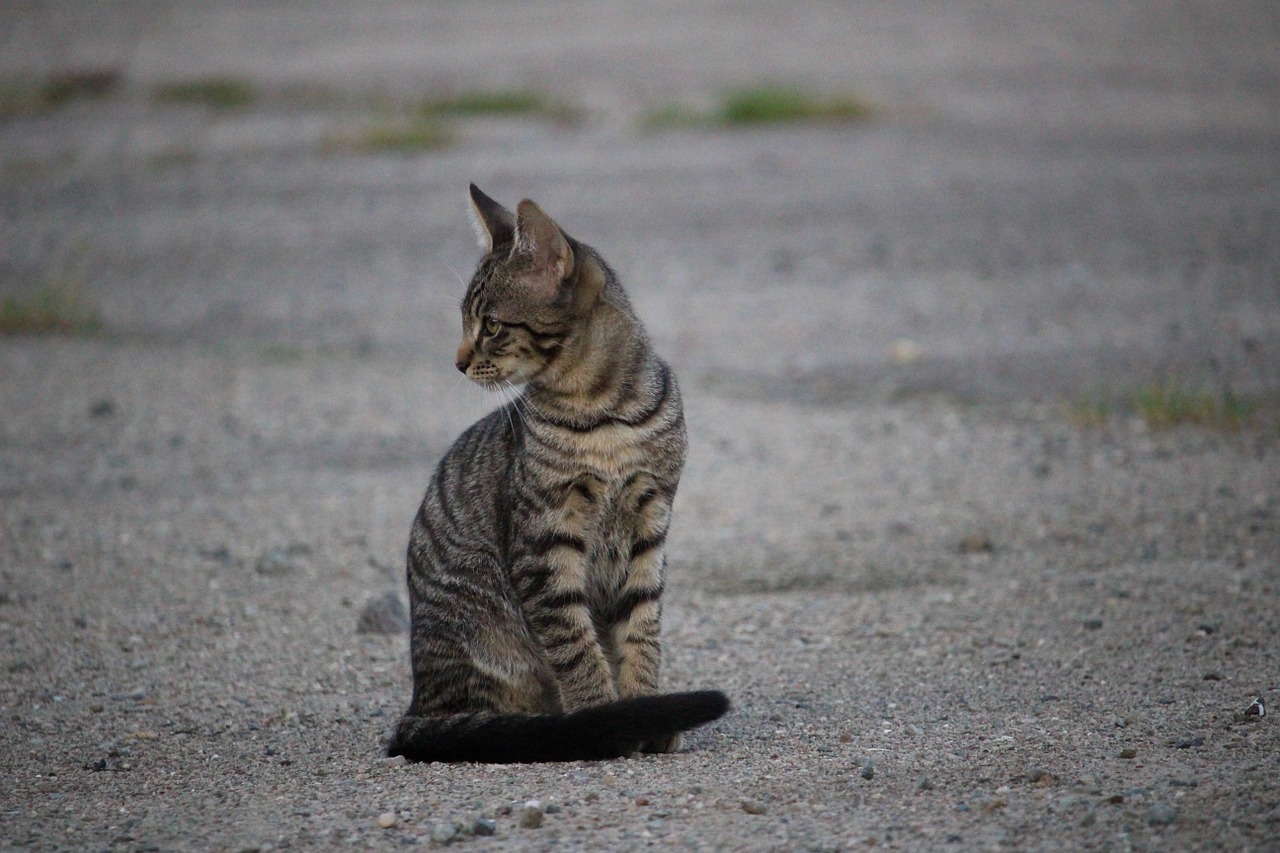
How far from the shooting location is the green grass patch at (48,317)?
10.1 metres

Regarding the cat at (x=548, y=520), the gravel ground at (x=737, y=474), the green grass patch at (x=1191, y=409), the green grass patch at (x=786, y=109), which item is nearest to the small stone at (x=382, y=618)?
the gravel ground at (x=737, y=474)

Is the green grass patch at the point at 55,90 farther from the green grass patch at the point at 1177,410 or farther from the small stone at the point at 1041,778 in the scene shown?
the small stone at the point at 1041,778

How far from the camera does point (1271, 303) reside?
969cm

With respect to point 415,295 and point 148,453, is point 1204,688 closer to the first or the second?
point 148,453

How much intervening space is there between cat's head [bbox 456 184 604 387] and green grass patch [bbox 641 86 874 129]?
512 inches

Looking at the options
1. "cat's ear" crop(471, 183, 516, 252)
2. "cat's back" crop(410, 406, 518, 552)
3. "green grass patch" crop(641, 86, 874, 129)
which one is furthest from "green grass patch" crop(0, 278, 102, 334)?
"green grass patch" crop(641, 86, 874, 129)

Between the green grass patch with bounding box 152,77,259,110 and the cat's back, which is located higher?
the green grass patch with bounding box 152,77,259,110

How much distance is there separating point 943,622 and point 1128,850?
205 centimetres

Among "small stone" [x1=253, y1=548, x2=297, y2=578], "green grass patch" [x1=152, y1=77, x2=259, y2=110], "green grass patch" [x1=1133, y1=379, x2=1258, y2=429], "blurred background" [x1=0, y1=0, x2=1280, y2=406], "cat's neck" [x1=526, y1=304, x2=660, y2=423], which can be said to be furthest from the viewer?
"green grass patch" [x1=152, y1=77, x2=259, y2=110]

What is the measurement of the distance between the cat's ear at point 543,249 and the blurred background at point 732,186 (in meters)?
4.30

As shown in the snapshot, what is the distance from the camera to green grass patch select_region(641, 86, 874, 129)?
17062 millimetres

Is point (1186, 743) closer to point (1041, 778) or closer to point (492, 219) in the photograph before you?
point (1041, 778)

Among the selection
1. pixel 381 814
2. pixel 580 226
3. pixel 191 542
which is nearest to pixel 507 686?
pixel 381 814

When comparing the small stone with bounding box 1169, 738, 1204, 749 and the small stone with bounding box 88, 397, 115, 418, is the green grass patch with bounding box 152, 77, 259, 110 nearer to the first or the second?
the small stone with bounding box 88, 397, 115, 418
